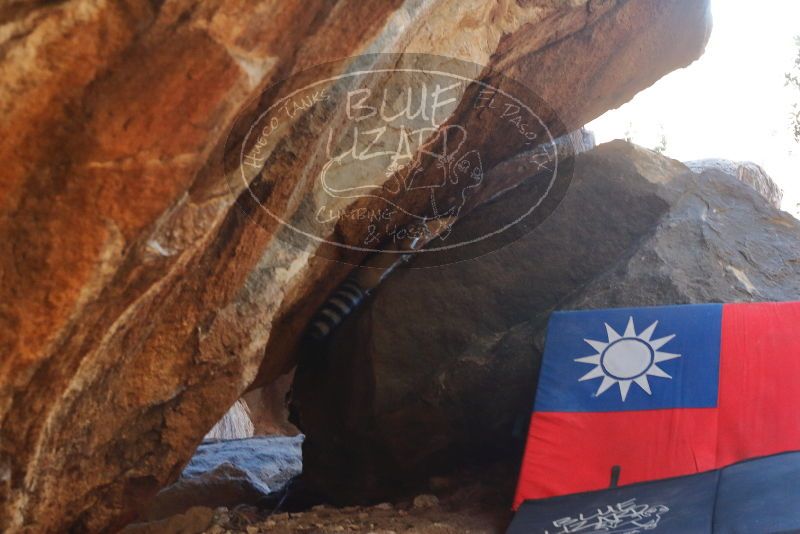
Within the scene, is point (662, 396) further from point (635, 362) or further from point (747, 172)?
point (747, 172)

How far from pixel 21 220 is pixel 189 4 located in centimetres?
84

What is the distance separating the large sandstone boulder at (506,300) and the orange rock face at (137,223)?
123 cm

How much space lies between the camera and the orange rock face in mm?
2453

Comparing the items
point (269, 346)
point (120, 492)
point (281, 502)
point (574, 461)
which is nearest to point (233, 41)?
point (120, 492)

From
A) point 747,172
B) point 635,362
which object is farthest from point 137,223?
point 747,172

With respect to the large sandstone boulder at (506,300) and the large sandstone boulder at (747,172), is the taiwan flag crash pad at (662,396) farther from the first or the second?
the large sandstone boulder at (747,172)

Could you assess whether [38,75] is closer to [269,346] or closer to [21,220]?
[21,220]

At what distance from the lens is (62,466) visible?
11.2 ft

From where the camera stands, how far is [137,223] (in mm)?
2711

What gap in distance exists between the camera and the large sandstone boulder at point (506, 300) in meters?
5.13

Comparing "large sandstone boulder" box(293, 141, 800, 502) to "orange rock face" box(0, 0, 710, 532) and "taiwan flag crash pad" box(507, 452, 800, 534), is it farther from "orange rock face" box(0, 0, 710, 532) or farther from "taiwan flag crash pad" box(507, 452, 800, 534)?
"orange rock face" box(0, 0, 710, 532)

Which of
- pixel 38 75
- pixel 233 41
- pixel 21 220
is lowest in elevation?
pixel 21 220

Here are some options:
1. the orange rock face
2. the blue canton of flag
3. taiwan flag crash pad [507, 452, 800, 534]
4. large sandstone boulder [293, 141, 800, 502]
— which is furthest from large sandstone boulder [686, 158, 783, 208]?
taiwan flag crash pad [507, 452, 800, 534]

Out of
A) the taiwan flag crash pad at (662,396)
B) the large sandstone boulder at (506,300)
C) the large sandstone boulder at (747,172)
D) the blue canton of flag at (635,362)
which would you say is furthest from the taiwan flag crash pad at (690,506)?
the large sandstone boulder at (747,172)
